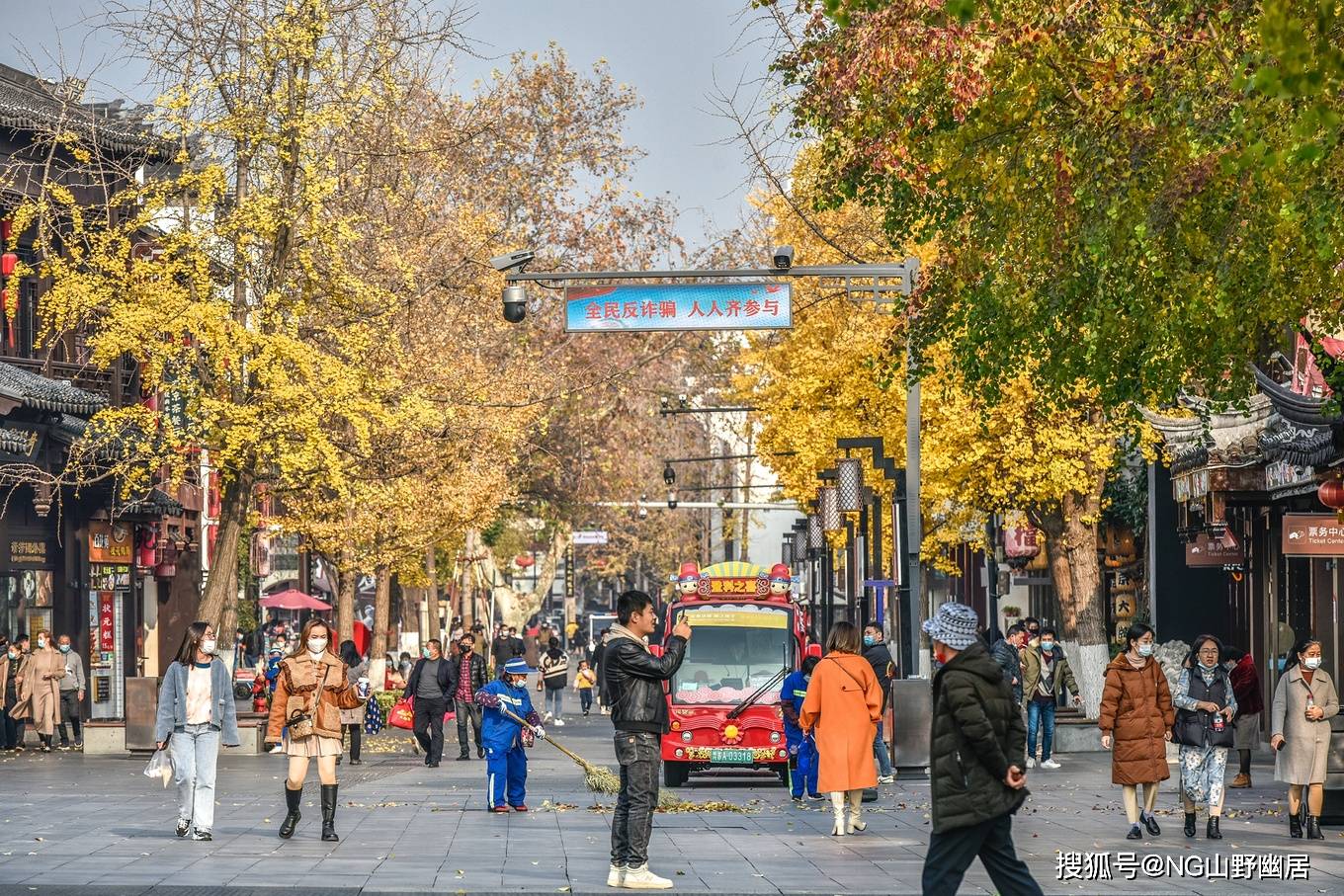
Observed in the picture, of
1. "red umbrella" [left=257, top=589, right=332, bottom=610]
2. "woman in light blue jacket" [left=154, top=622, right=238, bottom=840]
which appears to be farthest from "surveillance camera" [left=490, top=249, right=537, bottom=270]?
"red umbrella" [left=257, top=589, right=332, bottom=610]

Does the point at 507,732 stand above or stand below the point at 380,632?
above

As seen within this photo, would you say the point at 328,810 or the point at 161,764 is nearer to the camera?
the point at 328,810

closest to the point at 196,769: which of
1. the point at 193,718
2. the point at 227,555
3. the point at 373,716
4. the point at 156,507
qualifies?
the point at 193,718

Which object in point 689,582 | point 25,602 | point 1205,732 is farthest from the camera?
point 25,602

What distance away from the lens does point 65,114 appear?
28219 mm

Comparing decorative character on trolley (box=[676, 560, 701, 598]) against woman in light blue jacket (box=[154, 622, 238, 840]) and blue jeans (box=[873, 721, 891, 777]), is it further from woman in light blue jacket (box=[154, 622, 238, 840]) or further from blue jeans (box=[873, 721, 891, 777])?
woman in light blue jacket (box=[154, 622, 238, 840])

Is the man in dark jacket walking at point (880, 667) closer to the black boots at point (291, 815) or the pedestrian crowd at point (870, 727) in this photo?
the pedestrian crowd at point (870, 727)

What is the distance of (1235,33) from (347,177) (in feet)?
58.6

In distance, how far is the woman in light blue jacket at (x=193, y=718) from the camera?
1681 centimetres

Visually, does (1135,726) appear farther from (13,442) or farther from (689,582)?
(13,442)

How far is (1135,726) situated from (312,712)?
22.6 ft

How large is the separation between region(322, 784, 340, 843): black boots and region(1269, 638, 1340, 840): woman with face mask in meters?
7.97

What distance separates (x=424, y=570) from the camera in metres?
52.3

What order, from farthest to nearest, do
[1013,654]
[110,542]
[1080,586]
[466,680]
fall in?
1. [110,542]
2. [1080,586]
3. [466,680]
4. [1013,654]
